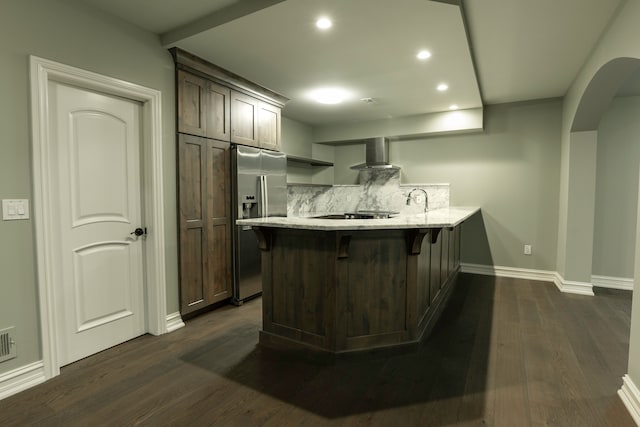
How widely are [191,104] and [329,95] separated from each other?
1650mm

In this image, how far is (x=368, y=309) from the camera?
2316mm

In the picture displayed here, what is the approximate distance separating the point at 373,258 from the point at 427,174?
3.19 metres

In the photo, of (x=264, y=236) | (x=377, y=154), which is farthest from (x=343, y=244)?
(x=377, y=154)

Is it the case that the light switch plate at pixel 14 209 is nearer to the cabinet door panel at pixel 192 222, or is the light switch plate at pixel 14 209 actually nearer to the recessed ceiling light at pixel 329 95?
the cabinet door panel at pixel 192 222

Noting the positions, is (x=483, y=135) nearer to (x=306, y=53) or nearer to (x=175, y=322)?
(x=306, y=53)

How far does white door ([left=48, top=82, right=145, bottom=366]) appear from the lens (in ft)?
→ 7.15

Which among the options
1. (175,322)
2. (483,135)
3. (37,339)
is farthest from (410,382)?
(483,135)

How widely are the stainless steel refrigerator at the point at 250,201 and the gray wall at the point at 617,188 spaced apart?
4083 millimetres

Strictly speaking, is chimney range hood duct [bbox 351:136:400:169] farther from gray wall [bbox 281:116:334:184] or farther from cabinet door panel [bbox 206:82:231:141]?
cabinet door panel [bbox 206:82:231:141]

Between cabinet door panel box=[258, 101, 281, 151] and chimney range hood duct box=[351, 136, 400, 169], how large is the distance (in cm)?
163

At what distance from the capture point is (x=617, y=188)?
4.02m

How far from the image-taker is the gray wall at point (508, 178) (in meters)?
4.35

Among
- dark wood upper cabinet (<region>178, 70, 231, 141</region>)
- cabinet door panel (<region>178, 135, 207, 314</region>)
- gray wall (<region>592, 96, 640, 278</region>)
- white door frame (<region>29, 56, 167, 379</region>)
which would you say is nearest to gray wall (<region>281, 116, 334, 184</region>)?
dark wood upper cabinet (<region>178, 70, 231, 141</region>)

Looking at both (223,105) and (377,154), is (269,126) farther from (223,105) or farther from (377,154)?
(377,154)
